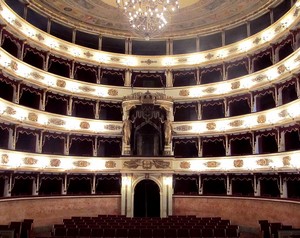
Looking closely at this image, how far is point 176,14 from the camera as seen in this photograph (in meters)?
28.3

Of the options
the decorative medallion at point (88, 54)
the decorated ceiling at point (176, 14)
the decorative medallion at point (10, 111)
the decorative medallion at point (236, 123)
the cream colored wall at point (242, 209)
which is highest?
the decorated ceiling at point (176, 14)

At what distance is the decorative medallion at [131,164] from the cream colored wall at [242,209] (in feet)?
13.9

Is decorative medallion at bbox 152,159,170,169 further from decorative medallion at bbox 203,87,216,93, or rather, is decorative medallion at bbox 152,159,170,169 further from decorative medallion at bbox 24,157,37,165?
decorative medallion at bbox 24,157,37,165

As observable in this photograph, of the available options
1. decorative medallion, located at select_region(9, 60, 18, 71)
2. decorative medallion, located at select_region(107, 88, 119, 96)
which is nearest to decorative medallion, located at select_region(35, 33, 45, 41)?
decorative medallion, located at select_region(9, 60, 18, 71)

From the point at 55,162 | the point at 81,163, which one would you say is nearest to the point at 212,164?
the point at 81,163

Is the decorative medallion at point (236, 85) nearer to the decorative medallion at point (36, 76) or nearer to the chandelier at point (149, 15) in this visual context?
the chandelier at point (149, 15)

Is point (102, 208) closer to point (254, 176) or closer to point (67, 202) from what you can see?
point (67, 202)

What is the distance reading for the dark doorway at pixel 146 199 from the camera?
89.9ft

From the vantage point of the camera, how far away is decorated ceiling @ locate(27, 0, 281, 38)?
86.8 feet

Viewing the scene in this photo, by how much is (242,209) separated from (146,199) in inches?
306

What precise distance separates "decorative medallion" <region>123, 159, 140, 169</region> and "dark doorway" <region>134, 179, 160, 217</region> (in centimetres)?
172

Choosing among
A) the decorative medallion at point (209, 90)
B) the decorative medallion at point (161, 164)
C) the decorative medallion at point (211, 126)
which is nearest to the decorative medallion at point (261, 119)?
the decorative medallion at point (211, 126)

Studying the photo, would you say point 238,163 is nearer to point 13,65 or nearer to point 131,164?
point 131,164

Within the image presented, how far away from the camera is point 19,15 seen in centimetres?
2552
